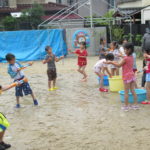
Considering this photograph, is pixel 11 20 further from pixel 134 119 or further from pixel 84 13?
pixel 134 119

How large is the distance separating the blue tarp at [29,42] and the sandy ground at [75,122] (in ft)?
30.5

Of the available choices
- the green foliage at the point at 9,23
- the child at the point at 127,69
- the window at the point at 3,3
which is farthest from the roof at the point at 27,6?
the child at the point at 127,69

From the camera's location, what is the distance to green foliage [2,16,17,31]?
95.7ft

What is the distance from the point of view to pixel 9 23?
96.2 ft

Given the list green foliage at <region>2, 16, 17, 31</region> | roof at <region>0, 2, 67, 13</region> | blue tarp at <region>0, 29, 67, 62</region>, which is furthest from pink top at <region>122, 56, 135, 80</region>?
roof at <region>0, 2, 67, 13</region>

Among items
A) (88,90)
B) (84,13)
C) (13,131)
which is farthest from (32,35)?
(84,13)

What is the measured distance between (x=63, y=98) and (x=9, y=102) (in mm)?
1387

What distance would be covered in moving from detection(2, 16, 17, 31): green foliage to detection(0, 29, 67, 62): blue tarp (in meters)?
10.5

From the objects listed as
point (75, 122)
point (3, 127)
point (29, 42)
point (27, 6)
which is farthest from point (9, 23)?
point (3, 127)

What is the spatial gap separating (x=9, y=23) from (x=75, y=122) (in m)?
24.1

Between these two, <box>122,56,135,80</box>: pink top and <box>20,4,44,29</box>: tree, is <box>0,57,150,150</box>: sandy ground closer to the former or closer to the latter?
<box>122,56,135,80</box>: pink top

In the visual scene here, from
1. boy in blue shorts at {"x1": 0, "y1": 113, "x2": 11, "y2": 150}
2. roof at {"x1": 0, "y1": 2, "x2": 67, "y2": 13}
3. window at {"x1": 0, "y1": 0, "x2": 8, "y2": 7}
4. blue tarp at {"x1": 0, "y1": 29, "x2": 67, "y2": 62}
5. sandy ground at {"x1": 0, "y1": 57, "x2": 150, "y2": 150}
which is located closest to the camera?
boy in blue shorts at {"x1": 0, "y1": 113, "x2": 11, "y2": 150}

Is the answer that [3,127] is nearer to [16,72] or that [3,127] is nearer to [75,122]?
[75,122]

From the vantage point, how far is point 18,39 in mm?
19016
